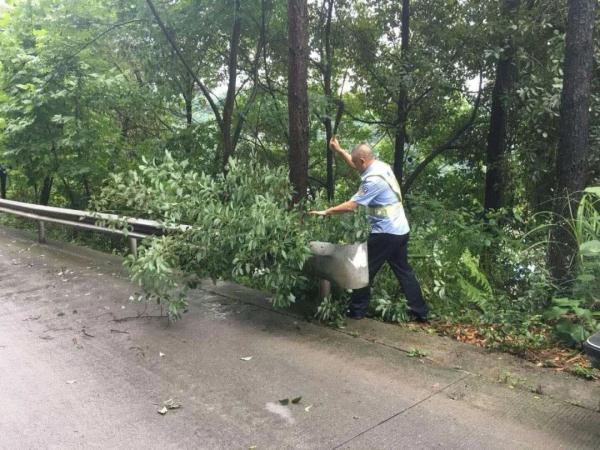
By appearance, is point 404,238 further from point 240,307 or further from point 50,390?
point 50,390

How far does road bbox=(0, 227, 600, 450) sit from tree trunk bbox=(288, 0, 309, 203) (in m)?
1.64

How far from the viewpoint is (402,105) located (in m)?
12.9

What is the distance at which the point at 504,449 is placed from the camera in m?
3.36

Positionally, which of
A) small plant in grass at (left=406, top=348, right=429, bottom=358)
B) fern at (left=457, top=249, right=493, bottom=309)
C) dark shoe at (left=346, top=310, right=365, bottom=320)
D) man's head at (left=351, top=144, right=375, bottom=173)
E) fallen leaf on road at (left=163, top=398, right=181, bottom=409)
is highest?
man's head at (left=351, top=144, right=375, bottom=173)

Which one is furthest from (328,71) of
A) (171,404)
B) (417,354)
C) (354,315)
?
(171,404)

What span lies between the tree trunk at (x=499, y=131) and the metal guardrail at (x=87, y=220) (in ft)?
22.6

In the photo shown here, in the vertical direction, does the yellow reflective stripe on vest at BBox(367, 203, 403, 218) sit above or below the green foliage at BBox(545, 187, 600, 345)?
above

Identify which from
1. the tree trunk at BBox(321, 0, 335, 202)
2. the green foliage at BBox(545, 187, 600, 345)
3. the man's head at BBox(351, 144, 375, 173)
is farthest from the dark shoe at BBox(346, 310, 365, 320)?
the tree trunk at BBox(321, 0, 335, 202)

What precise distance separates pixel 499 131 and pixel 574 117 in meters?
5.75

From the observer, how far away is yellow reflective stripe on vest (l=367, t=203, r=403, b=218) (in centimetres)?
557

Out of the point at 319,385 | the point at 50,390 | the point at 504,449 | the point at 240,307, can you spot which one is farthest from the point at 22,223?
Result: the point at 504,449

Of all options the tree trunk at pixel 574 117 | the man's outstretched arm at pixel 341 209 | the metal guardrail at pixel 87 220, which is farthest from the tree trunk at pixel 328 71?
the man's outstretched arm at pixel 341 209

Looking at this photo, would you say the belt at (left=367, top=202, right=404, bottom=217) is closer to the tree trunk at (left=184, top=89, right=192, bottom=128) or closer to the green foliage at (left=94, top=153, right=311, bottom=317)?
the green foliage at (left=94, top=153, right=311, bottom=317)

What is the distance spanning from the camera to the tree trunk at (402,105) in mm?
11913
